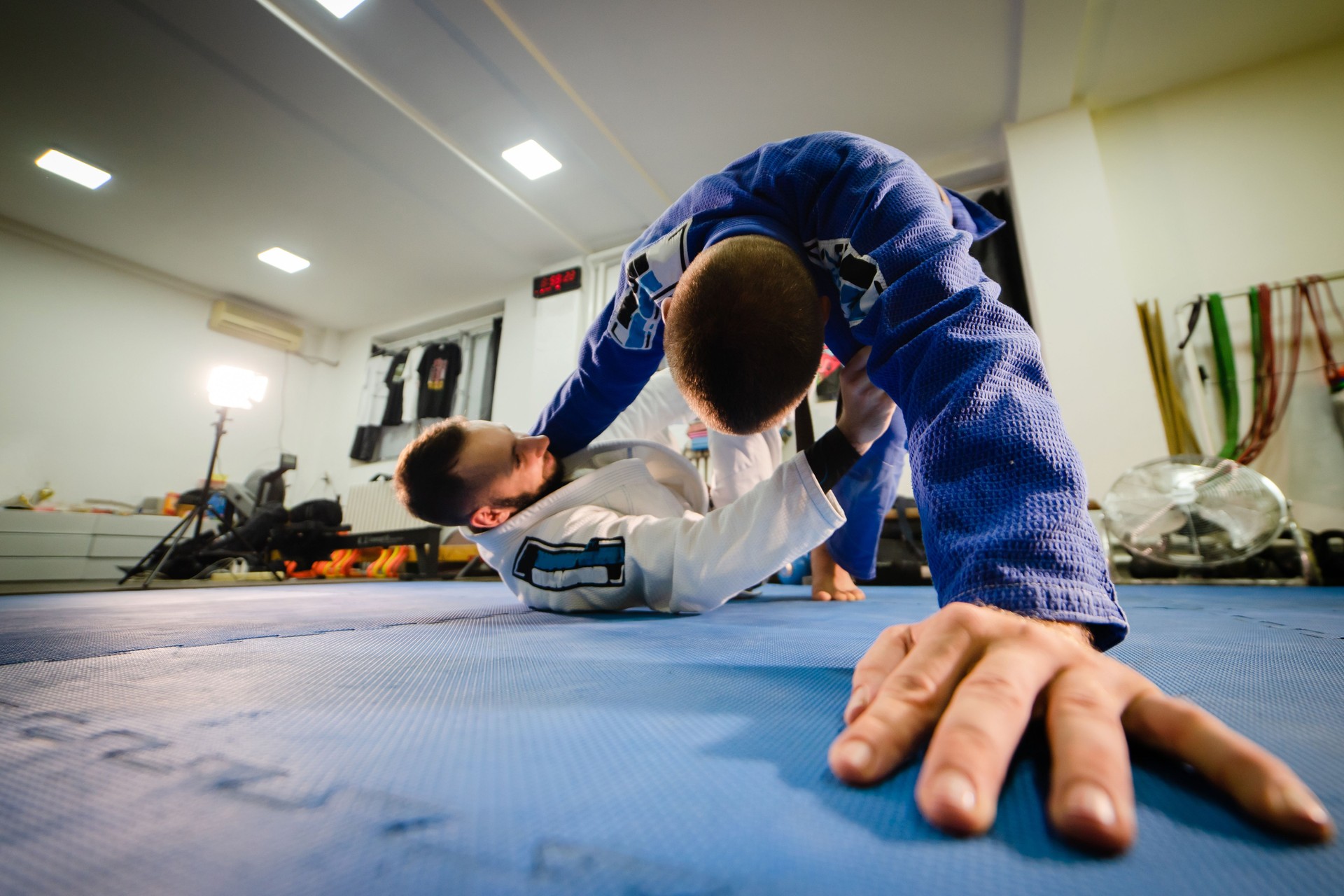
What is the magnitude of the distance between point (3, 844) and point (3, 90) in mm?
4711

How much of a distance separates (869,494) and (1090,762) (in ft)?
3.75

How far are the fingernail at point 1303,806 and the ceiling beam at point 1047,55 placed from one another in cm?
328

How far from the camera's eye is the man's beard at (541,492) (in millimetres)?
1370

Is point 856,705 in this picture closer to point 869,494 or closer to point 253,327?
point 869,494

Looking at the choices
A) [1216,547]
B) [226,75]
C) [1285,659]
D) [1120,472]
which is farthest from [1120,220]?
[226,75]

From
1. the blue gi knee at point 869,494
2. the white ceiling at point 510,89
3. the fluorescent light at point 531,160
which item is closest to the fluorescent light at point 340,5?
the white ceiling at point 510,89

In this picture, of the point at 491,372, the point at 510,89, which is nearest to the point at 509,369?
the point at 491,372

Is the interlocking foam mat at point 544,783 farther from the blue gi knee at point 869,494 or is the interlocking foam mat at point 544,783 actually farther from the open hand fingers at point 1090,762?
the blue gi knee at point 869,494

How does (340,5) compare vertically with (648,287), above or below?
above

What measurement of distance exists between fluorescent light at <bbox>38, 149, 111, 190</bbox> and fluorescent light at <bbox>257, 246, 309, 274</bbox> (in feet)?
3.16

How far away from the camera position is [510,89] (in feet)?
9.84

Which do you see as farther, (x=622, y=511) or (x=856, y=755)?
(x=622, y=511)

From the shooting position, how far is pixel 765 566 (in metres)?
0.93

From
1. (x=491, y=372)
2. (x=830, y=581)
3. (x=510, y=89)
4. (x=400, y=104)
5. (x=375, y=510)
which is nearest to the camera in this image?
(x=830, y=581)
